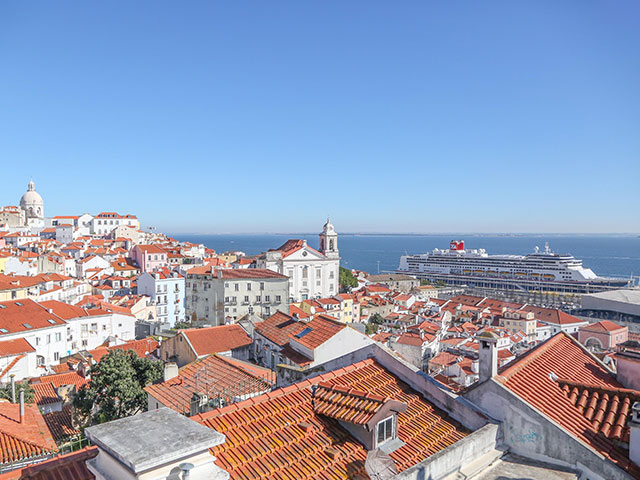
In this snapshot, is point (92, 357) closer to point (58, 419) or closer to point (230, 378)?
point (58, 419)

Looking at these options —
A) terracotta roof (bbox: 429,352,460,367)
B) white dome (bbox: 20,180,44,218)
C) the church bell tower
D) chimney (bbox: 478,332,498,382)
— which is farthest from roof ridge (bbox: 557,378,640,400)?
white dome (bbox: 20,180,44,218)

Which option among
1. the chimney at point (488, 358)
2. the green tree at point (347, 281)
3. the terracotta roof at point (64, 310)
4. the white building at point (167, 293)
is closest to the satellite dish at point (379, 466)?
the chimney at point (488, 358)

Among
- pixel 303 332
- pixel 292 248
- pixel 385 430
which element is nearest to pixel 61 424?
pixel 303 332

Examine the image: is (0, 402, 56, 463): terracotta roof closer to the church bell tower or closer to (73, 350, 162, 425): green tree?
(73, 350, 162, 425): green tree

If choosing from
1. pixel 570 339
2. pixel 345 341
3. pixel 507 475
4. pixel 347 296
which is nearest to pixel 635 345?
pixel 570 339

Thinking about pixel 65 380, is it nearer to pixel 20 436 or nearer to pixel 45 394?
pixel 45 394
